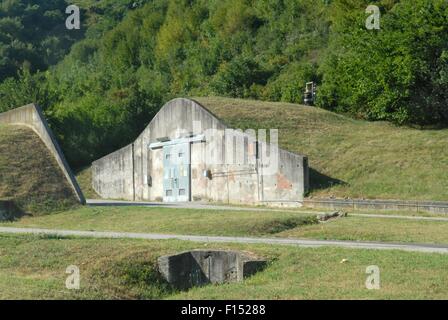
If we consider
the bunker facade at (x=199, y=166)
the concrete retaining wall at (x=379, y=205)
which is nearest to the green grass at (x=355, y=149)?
the concrete retaining wall at (x=379, y=205)

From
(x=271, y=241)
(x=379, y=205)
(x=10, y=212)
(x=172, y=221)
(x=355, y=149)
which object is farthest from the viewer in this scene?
(x=355, y=149)

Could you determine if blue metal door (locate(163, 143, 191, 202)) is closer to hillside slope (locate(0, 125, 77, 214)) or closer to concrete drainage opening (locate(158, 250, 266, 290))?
hillside slope (locate(0, 125, 77, 214))

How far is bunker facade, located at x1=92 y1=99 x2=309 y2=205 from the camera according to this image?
3706cm

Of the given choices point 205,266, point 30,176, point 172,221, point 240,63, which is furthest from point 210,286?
point 240,63

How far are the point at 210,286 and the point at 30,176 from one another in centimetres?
2058

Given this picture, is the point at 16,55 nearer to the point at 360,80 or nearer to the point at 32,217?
the point at 360,80

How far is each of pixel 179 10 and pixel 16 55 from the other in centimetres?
2492

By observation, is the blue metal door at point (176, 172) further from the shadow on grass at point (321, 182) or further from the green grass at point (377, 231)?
the green grass at point (377, 231)

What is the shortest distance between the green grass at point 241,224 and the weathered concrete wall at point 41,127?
4154mm

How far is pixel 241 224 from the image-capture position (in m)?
27.1

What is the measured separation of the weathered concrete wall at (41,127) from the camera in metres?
37.5

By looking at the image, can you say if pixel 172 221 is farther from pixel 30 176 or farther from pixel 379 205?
pixel 30 176

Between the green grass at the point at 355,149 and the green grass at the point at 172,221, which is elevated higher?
the green grass at the point at 355,149
